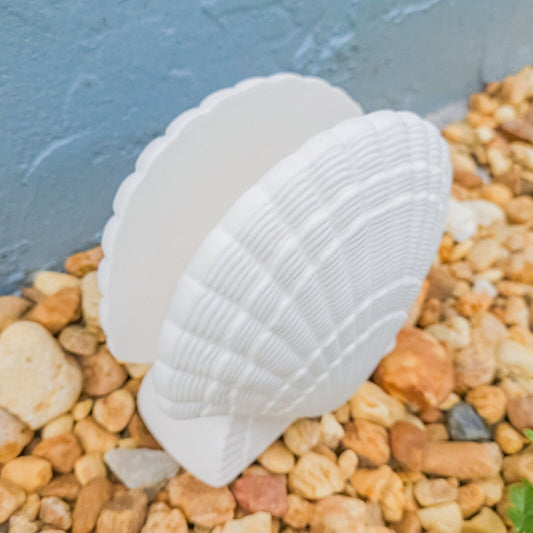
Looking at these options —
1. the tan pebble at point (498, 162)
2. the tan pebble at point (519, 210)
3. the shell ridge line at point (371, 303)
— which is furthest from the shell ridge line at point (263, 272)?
the tan pebble at point (498, 162)

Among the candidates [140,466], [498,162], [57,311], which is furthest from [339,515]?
[498,162]

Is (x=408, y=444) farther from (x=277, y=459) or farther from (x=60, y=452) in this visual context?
(x=60, y=452)

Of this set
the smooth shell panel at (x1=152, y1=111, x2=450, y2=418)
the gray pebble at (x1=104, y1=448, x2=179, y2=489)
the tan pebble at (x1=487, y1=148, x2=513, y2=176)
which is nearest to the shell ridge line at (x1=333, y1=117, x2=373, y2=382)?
the smooth shell panel at (x1=152, y1=111, x2=450, y2=418)

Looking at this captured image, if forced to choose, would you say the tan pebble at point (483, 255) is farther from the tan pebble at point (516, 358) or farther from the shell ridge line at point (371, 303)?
the shell ridge line at point (371, 303)

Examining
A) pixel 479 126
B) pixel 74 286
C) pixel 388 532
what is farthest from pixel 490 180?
pixel 74 286

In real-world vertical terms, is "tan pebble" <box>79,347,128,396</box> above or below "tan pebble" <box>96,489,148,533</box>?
above

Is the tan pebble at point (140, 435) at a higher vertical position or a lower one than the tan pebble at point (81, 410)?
lower

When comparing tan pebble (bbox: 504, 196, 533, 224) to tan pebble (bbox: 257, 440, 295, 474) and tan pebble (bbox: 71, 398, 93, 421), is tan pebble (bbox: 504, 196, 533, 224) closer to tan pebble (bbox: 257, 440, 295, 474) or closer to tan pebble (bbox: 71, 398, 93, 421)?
tan pebble (bbox: 257, 440, 295, 474)

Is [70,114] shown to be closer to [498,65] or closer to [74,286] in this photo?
[74,286]
